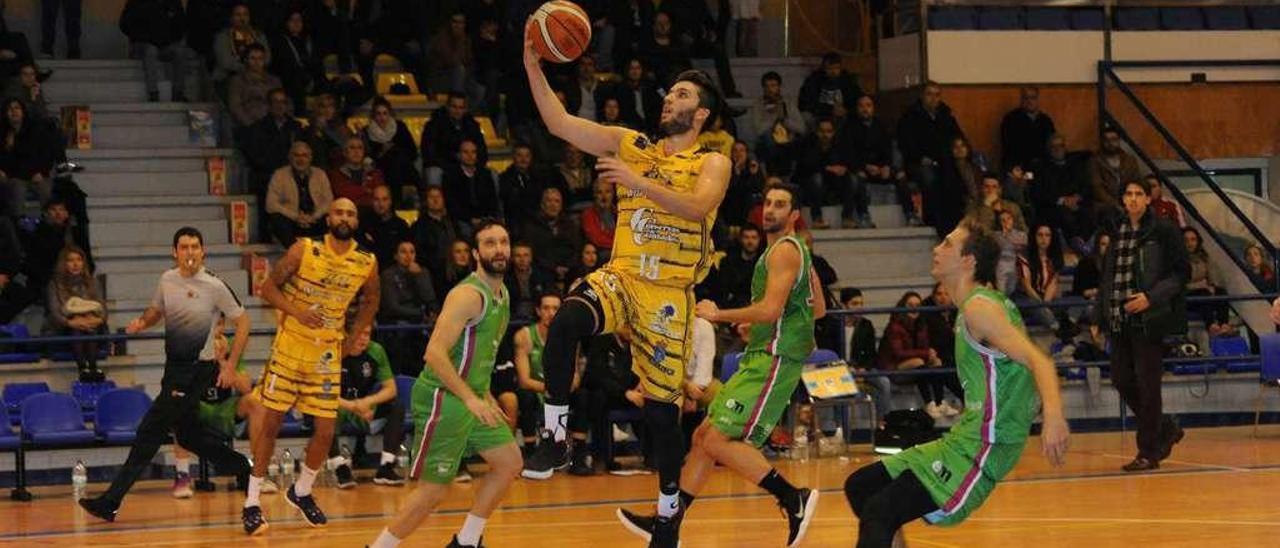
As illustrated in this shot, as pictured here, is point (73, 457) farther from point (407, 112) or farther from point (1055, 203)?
point (1055, 203)

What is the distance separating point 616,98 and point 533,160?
1126 millimetres

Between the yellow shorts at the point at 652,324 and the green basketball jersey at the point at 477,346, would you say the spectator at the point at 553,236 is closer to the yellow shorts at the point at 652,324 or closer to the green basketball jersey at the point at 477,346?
the green basketball jersey at the point at 477,346

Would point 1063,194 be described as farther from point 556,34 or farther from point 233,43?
point 556,34

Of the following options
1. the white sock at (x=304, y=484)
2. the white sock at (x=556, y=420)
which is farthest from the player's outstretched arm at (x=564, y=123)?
the white sock at (x=304, y=484)

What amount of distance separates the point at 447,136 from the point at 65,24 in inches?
173

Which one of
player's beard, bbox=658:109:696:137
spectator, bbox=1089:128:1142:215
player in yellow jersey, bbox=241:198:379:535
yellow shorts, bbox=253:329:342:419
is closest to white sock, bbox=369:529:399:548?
player's beard, bbox=658:109:696:137

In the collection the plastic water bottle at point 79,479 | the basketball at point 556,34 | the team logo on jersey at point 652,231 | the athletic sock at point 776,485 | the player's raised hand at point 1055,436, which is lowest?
the plastic water bottle at point 79,479

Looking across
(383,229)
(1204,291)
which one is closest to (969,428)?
(383,229)

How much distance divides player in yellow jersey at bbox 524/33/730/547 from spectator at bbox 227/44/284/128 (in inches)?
385

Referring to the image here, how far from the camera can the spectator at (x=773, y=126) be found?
20.3 meters

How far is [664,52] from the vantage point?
20.8m

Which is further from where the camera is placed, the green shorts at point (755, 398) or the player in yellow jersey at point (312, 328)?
the player in yellow jersey at point (312, 328)

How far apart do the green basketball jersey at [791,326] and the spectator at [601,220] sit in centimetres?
730

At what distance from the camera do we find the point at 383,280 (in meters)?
16.6
